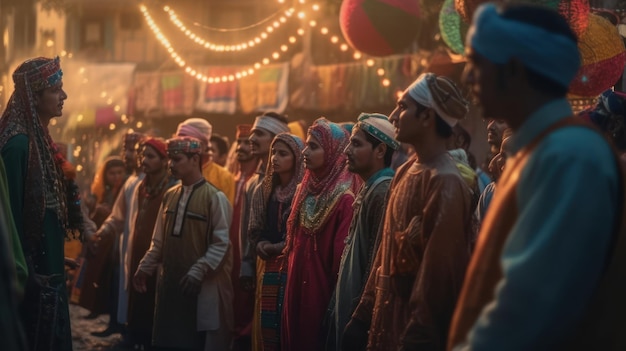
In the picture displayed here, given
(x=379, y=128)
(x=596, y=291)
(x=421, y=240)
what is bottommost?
(x=421, y=240)

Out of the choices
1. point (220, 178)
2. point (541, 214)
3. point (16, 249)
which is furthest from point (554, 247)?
point (220, 178)

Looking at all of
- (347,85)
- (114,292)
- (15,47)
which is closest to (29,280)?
(114,292)

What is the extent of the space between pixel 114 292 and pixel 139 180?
65.5 inches

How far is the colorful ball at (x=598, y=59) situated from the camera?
870 centimetres

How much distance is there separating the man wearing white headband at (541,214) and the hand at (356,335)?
2.79m

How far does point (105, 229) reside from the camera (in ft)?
46.6

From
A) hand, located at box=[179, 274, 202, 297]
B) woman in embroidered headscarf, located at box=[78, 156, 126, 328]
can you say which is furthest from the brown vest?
woman in embroidered headscarf, located at box=[78, 156, 126, 328]

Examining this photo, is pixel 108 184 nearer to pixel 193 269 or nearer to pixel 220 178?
pixel 220 178

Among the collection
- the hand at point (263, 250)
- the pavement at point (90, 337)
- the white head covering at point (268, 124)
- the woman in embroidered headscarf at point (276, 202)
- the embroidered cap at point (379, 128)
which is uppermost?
the embroidered cap at point (379, 128)

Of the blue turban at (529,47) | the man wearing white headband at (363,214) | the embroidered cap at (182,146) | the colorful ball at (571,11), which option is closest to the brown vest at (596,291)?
the blue turban at (529,47)

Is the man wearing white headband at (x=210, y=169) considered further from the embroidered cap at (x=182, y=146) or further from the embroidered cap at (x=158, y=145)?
the embroidered cap at (x=182, y=146)

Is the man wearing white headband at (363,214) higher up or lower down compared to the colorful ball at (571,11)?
lower down

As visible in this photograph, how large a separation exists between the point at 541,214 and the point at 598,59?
5271 millimetres

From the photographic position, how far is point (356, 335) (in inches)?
269
